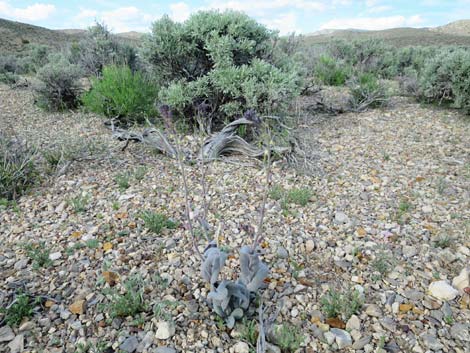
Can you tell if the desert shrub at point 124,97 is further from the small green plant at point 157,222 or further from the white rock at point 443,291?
the white rock at point 443,291

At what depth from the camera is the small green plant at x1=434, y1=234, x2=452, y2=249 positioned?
253 centimetres

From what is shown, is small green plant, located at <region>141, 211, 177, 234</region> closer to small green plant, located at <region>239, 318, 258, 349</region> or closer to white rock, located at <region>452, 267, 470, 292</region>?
small green plant, located at <region>239, 318, 258, 349</region>

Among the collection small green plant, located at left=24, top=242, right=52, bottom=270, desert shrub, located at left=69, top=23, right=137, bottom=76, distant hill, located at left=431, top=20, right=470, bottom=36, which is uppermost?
distant hill, located at left=431, top=20, right=470, bottom=36

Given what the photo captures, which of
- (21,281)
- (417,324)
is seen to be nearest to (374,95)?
(417,324)

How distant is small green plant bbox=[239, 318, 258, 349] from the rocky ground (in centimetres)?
2

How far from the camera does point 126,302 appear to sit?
194 cm

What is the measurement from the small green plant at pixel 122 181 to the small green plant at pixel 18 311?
4.85 feet

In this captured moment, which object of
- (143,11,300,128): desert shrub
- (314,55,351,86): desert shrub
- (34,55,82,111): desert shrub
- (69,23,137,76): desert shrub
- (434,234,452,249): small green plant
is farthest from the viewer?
(314,55,351,86): desert shrub

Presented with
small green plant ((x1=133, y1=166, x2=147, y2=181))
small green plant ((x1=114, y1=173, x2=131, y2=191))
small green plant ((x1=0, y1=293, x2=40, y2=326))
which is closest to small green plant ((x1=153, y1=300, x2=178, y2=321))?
small green plant ((x1=0, y1=293, x2=40, y2=326))

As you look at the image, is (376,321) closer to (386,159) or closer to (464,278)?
(464,278)

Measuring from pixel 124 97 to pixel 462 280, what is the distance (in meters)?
4.84

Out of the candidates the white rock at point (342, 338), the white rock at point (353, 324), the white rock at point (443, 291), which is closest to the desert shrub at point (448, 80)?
the white rock at point (443, 291)

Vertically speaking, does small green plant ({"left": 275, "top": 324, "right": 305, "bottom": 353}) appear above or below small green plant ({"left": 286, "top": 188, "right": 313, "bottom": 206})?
below

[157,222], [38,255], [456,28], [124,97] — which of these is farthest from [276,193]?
[456,28]
